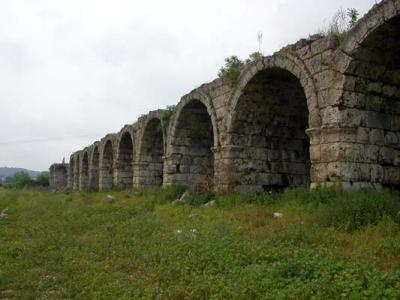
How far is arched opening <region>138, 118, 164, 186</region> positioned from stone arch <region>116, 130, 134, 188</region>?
8.38 feet

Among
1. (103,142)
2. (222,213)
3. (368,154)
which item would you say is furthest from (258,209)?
(103,142)

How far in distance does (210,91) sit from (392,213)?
688cm

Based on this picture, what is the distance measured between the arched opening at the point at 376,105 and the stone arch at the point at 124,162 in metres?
13.2

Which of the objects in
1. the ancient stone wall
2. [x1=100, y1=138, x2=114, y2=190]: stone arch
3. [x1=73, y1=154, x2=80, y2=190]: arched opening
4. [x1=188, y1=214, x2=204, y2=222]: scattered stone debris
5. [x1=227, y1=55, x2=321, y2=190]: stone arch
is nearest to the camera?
[x1=188, y1=214, x2=204, y2=222]: scattered stone debris

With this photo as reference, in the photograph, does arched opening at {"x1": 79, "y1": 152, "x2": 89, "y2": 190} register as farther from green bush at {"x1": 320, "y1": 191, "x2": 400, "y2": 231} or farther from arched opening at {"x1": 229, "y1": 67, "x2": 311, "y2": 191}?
green bush at {"x1": 320, "y1": 191, "x2": 400, "y2": 231}

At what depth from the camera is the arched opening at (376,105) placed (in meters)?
7.49

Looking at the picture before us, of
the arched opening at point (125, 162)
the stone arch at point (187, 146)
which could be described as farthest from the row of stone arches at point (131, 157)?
the stone arch at point (187, 146)

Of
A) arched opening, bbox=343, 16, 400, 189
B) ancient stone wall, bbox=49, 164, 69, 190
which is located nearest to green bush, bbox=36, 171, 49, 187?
ancient stone wall, bbox=49, 164, 69, 190

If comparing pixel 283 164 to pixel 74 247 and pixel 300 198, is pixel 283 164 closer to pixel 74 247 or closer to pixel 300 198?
pixel 300 198

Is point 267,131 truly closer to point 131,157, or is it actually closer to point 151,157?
point 151,157

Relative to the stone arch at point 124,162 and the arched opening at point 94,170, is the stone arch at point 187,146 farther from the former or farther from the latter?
the arched opening at point 94,170

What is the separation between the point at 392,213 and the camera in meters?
5.95

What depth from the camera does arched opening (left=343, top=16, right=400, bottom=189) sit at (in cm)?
749

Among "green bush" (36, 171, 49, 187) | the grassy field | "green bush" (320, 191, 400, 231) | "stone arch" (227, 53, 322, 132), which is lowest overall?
the grassy field
